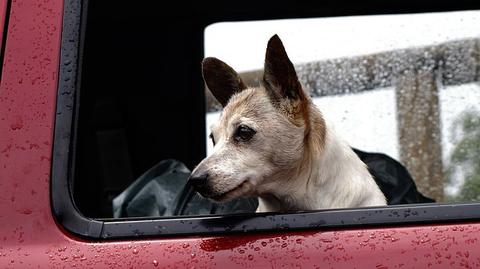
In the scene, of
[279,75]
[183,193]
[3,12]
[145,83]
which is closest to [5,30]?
[3,12]

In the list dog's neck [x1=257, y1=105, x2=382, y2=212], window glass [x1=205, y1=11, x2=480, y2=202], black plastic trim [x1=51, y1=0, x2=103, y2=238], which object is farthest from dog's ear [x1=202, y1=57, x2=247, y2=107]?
black plastic trim [x1=51, y1=0, x2=103, y2=238]

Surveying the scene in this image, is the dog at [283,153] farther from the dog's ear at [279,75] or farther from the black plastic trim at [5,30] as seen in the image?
the black plastic trim at [5,30]

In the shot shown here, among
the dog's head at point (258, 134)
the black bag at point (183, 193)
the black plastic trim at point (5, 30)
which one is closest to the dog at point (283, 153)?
the dog's head at point (258, 134)

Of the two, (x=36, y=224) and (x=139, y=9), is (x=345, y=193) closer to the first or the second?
→ (x=36, y=224)

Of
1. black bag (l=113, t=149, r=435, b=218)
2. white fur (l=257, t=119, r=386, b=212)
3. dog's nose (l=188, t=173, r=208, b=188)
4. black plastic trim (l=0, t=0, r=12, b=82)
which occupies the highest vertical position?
black plastic trim (l=0, t=0, r=12, b=82)

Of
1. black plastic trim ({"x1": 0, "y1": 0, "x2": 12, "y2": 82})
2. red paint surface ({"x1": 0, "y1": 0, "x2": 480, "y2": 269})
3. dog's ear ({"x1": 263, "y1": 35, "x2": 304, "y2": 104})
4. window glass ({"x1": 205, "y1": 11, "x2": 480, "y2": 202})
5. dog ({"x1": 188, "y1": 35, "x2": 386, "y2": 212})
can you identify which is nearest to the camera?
red paint surface ({"x1": 0, "y1": 0, "x2": 480, "y2": 269})

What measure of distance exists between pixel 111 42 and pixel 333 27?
34.9 inches

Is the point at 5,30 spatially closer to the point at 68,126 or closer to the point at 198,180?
the point at 68,126

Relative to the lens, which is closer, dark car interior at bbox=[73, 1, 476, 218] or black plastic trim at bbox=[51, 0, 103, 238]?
black plastic trim at bbox=[51, 0, 103, 238]

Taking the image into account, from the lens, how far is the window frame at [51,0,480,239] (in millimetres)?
1487

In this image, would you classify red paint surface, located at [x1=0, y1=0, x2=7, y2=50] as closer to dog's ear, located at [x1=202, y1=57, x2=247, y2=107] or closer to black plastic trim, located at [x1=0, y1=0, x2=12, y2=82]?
black plastic trim, located at [x1=0, y1=0, x2=12, y2=82]

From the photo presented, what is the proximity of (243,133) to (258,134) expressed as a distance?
0.04 m

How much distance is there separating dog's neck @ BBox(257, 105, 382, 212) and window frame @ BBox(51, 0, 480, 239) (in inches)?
30.1

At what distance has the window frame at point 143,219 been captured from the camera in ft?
4.88
